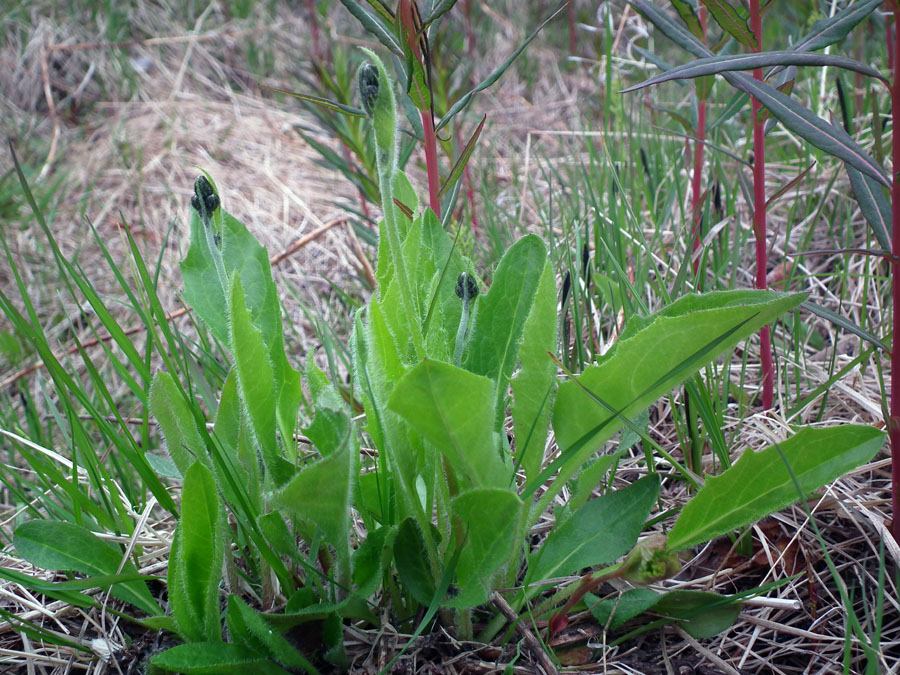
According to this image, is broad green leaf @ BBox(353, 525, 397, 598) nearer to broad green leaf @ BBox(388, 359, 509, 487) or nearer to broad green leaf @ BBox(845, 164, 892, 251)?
broad green leaf @ BBox(388, 359, 509, 487)

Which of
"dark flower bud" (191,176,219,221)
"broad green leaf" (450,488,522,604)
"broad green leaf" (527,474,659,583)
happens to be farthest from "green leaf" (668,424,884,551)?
"dark flower bud" (191,176,219,221)

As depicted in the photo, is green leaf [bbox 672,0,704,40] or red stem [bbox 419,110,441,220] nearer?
red stem [bbox 419,110,441,220]

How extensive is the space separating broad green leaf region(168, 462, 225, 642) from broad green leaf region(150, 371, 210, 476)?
0.14 meters

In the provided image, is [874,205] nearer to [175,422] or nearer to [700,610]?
[700,610]

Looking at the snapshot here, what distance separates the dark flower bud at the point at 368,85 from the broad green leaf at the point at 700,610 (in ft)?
2.33

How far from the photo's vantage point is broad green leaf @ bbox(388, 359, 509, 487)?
77 centimetres

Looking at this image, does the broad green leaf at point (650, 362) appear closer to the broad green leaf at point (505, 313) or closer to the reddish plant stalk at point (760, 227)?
the broad green leaf at point (505, 313)

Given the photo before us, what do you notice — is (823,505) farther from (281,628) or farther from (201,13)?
(201,13)

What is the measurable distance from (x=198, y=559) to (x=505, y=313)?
545 millimetres

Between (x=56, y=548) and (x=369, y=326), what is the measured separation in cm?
56

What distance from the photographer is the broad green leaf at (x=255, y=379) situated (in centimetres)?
94

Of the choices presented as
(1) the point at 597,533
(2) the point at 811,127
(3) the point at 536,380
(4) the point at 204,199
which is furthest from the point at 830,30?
(4) the point at 204,199

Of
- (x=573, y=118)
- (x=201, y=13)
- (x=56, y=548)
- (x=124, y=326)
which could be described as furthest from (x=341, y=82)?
(x=201, y=13)

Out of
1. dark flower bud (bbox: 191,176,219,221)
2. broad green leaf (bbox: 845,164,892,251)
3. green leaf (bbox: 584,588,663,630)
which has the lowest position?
green leaf (bbox: 584,588,663,630)
